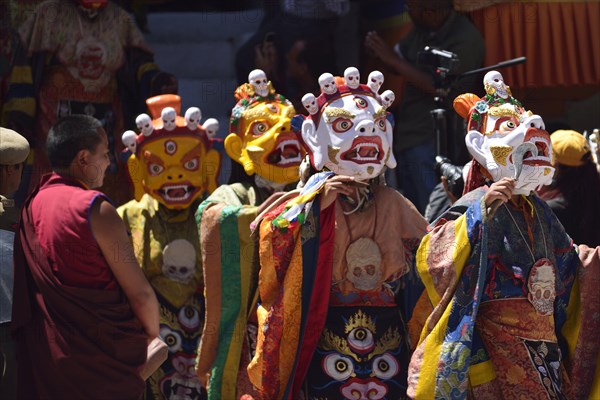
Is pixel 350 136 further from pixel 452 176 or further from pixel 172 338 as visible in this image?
pixel 172 338

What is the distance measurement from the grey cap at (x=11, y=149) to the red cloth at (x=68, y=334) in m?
0.57

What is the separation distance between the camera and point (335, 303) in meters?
5.95

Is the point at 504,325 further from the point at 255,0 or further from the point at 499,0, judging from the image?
the point at 255,0

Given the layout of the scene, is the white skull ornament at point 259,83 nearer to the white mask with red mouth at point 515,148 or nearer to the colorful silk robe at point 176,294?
the colorful silk robe at point 176,294

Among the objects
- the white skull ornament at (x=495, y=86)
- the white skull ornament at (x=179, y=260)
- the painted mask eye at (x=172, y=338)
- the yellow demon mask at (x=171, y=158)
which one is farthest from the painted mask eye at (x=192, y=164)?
the white skull ornament at (x=495, y=86)

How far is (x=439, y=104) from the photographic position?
7254 mm

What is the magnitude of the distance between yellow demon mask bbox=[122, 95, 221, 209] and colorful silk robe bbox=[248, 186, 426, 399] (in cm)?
103

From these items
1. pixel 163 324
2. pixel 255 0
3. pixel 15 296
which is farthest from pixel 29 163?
pixel 15 296

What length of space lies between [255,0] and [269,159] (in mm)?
3366

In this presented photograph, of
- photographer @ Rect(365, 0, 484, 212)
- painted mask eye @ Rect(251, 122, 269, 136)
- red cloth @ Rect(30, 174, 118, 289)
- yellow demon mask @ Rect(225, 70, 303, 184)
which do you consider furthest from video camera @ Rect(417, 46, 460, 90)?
red cloth @ Rect(30, 174, 118, 289)

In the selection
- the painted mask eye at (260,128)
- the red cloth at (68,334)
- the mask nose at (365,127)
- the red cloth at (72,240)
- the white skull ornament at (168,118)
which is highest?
the white skull ornament at (168,118)

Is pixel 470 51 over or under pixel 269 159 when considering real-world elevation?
over

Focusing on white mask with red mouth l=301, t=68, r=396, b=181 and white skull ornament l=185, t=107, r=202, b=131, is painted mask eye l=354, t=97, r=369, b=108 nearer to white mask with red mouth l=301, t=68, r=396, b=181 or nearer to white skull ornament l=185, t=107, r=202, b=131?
white mask with red mouth l=301, t=68, r=396, b=181

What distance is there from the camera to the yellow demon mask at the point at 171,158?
689 cm
